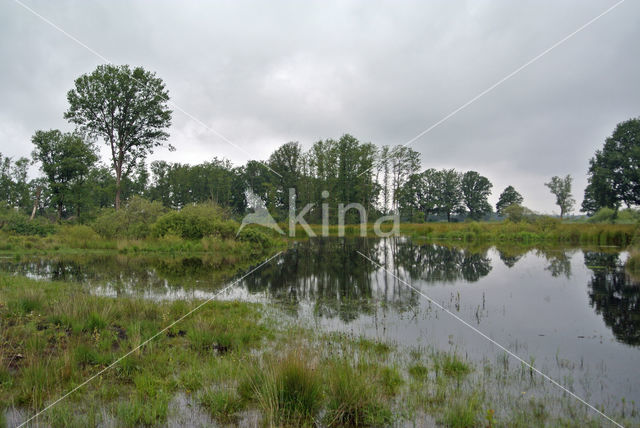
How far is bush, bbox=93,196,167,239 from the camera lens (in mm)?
24562

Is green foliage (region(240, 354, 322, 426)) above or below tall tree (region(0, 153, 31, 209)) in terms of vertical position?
below

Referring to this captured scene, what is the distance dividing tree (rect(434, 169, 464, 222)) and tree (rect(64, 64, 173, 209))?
67.4 m

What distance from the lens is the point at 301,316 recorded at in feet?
25.8

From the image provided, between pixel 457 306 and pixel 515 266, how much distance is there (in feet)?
35.3

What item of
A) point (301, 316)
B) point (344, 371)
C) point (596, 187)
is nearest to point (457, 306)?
point (301, 316)

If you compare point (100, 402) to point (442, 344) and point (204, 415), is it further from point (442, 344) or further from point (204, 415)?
point (442, 344)

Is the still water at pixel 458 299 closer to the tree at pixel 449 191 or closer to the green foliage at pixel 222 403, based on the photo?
→ the green foliage at pixel 222 403

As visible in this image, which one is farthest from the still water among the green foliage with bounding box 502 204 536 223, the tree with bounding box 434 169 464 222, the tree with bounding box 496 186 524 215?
the tree with bounding box 496 186 524 215

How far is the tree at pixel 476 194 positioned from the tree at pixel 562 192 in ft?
44.1

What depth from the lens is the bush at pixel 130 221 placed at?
80.6 ft

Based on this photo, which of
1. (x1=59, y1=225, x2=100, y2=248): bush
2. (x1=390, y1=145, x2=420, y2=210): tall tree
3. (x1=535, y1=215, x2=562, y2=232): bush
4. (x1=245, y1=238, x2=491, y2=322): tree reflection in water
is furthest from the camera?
(x1=390, y1=145, x2=420, y2=210): tall tree

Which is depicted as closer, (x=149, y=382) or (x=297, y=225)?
A: (x=149, y=382)

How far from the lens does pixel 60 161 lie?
33.9m

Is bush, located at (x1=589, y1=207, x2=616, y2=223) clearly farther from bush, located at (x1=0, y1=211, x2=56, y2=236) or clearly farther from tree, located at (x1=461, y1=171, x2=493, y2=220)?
bush, located at (x1=0, y1=211, x2=56, y2=236)
